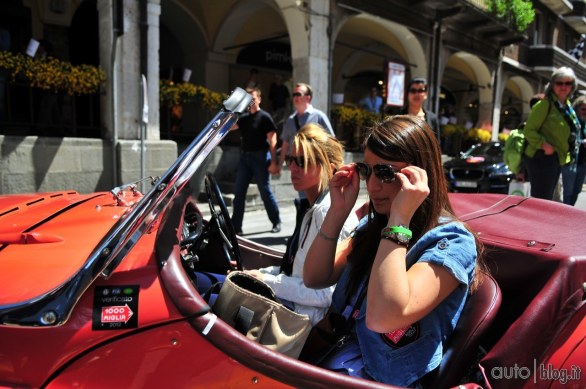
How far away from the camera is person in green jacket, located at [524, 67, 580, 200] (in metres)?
4.11

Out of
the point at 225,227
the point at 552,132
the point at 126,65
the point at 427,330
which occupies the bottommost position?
the point at 427,330

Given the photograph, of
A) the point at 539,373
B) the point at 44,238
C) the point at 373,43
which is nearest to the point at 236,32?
the point at 373,43

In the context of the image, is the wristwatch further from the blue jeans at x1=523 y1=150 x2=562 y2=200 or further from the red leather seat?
the blue jeans at x1=523 y1=150 x2=562 y2=200

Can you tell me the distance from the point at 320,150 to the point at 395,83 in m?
9.37

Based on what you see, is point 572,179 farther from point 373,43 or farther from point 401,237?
point 373,43

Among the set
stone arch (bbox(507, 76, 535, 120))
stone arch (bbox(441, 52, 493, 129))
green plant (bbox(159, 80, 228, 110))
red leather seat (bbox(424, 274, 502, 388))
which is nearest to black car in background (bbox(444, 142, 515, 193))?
green plant (bbox(159, 80, 228, 110))

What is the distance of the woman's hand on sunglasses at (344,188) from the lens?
1.76 metres

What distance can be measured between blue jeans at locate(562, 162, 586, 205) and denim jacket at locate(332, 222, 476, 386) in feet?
12.1

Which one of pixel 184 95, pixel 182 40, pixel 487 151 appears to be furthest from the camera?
pixel 182 40

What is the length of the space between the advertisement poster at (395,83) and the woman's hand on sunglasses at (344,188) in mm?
9464

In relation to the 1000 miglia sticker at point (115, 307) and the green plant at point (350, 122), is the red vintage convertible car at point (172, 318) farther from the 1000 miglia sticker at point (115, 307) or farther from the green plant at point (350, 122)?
the green plant at point (350, 122)

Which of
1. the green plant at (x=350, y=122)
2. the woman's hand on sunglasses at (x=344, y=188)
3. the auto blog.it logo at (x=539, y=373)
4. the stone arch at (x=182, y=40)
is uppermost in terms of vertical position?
the stone arch at (x=182, y=40)

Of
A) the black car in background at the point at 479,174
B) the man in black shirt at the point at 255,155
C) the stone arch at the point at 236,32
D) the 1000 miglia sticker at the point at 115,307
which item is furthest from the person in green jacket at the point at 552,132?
the stone arch at the point at 236,32

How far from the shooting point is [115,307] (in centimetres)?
121
